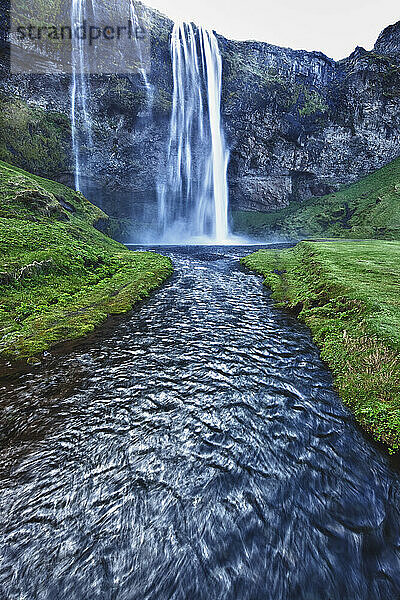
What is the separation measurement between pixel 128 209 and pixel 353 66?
319 feet

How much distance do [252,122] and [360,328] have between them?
93.6 m

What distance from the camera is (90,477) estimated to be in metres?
5.88

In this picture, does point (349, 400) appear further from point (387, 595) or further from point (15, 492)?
point (15, 492)

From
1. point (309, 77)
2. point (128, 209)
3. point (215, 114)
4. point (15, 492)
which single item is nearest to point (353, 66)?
point (309, 77)

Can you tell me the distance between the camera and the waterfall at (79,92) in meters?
57.6

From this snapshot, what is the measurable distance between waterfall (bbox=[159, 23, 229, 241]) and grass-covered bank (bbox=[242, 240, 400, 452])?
66.9 m

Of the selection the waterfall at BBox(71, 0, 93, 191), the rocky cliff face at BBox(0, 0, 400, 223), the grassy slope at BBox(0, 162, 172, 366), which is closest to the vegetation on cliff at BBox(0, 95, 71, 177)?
the rocky cliff face at BBox(0, 0, 400, 223)

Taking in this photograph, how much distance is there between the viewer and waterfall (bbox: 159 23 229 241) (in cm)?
6944

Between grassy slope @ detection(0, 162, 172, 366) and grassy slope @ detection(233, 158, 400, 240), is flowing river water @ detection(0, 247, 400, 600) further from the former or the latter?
grassy slope @ detection(233, 158, 400, 240)

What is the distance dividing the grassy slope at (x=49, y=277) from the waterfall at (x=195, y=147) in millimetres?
51655

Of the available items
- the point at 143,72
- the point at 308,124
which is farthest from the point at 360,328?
A: the point at 308,124

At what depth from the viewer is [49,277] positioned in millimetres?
19047

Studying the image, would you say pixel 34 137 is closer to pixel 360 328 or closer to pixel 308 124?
pixel 360 328

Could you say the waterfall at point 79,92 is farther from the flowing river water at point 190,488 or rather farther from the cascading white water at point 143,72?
the flowing river water at point 190,488
